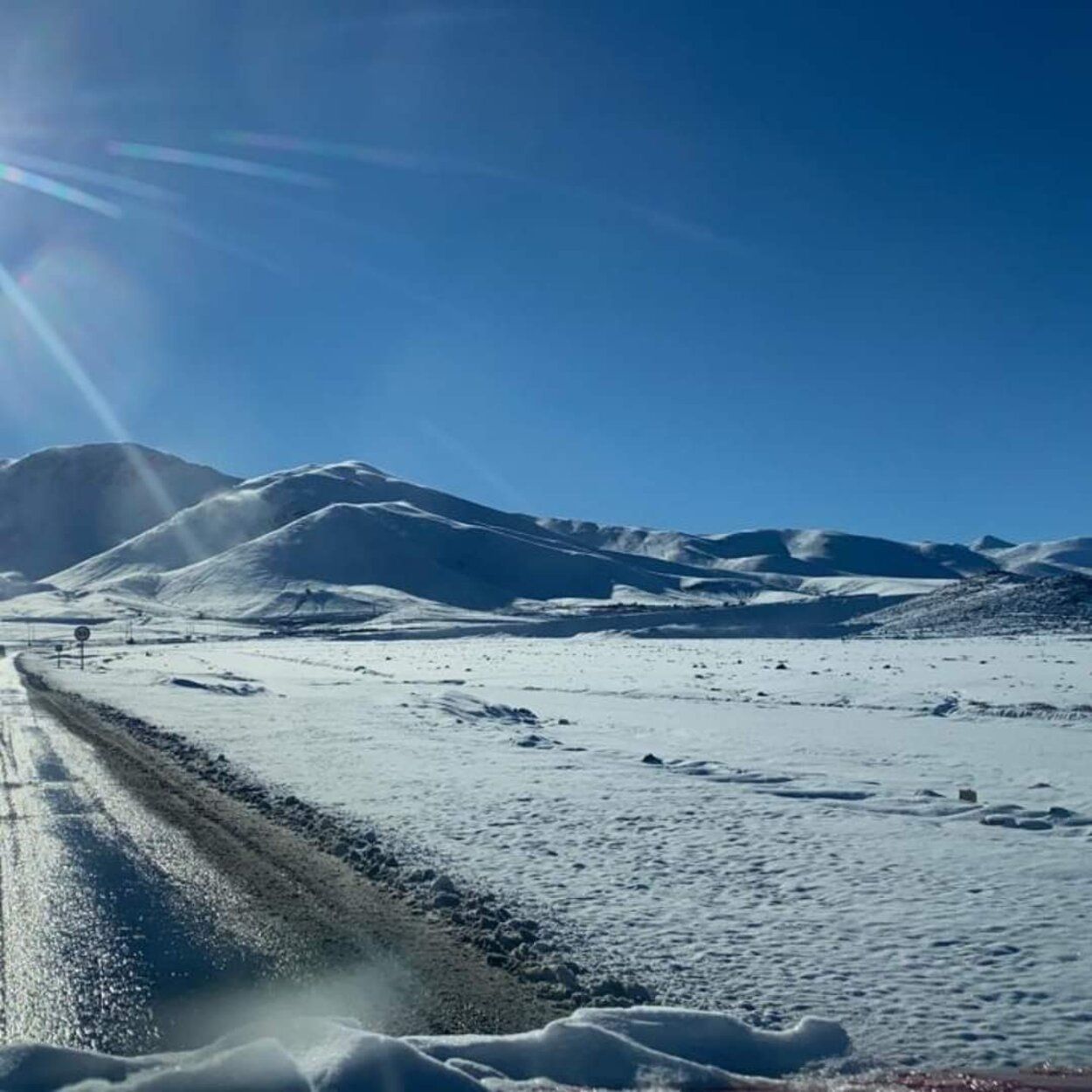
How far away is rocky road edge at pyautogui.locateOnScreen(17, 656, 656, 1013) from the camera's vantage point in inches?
334

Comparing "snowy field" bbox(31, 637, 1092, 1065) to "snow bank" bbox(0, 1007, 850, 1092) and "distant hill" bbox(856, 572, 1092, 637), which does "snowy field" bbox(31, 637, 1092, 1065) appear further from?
"distant hill" bbox(856, 572, 1092, 637)

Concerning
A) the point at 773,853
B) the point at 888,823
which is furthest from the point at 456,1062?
the point at 888,823

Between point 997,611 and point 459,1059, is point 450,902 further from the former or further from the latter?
point 997,611

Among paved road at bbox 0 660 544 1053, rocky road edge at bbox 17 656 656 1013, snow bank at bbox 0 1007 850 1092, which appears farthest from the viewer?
rocky road edge at bbox 17 656 656 1013

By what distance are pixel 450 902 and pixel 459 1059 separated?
4230mm

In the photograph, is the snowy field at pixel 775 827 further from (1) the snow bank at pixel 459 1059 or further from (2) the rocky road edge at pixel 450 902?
(1) the snow bank at pixel 459 1059

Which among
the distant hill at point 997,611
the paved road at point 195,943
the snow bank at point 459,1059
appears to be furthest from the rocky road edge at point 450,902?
the distant hill at point 997,611

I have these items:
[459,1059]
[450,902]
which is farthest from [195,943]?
[459,1059]

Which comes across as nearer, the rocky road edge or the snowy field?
the snowy field

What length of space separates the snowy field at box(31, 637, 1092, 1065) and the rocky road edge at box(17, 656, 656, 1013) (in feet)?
0.91

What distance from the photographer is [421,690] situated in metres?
41.6

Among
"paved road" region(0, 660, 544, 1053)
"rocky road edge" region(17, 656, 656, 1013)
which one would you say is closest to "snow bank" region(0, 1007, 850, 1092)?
"paved road" region(0, 660, 544, 1053)

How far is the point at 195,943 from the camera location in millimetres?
9398

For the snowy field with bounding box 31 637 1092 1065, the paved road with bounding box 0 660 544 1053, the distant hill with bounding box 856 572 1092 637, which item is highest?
the distant hill with bounding box 856 572 1092 637
